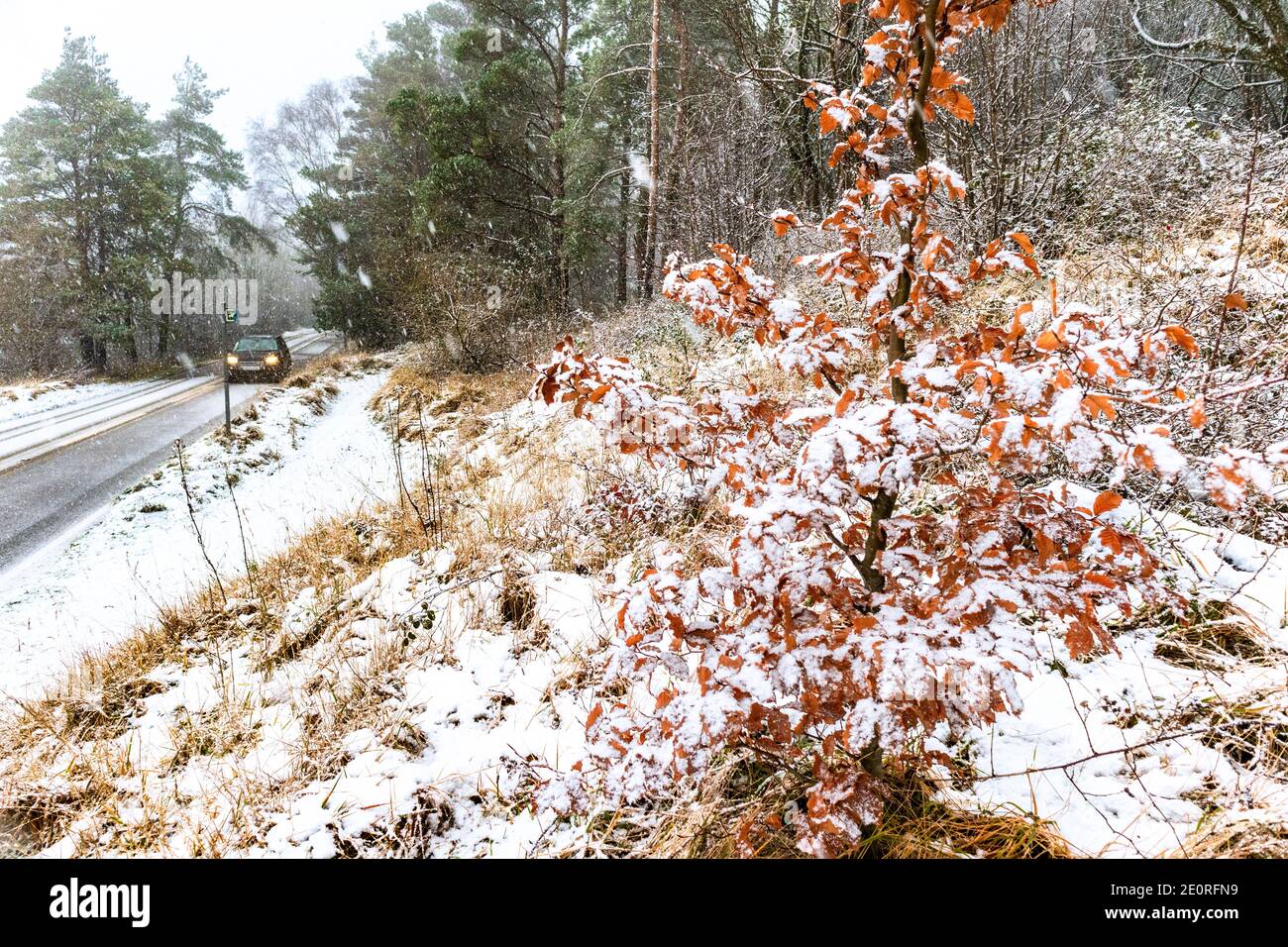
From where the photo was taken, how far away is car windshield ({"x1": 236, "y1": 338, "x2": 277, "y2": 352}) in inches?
677

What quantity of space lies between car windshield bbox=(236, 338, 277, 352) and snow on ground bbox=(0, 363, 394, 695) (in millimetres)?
7873

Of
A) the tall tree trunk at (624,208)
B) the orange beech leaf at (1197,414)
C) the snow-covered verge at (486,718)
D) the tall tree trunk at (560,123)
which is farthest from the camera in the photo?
the tall tree trunk at (560,123)

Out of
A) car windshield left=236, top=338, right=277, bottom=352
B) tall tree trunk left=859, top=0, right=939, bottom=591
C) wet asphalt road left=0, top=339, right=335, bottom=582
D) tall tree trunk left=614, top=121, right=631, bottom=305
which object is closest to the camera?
Answer: tall tree trunk left=859, top=0, right=939, bottom=591

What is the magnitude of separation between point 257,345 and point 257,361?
2.43 ft

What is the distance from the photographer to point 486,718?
107 inches

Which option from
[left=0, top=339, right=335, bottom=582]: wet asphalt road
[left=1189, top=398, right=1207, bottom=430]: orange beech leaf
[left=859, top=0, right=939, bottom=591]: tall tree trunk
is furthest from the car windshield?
[left=1189, top=398, right=1207, bottom=430]: orange beech leaf

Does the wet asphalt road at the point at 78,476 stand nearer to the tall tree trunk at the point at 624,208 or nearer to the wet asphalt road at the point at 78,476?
the wet asphalt road at the point at 78,476

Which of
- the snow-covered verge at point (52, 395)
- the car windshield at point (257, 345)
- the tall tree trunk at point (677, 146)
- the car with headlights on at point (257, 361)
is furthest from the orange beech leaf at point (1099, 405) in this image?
the car windshield at point (257, 345)

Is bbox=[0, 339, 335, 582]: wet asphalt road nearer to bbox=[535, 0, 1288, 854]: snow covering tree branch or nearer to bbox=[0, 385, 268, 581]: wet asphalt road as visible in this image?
bbox=[0, 385, 268, 581]: wet asphalt road

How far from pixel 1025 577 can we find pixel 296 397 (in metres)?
15.3

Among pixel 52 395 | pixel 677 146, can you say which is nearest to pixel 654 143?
pixel 677 146

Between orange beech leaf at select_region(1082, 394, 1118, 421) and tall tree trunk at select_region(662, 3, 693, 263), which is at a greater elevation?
tall tree trunk at select_region(662, 3, 693, 263)

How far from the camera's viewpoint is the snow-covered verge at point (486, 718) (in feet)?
6.34

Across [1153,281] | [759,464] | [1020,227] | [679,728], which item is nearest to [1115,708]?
[759,464]
